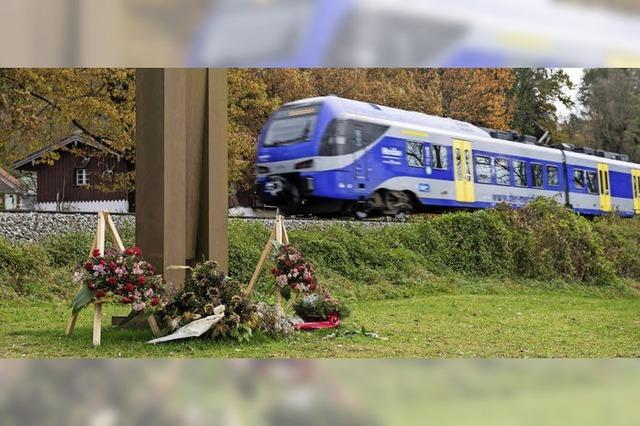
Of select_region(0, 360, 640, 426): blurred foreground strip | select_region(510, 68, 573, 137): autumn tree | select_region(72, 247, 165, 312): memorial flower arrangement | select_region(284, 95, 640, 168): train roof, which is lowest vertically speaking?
select_region(0, 360, 640, 426): blurred foreground strip

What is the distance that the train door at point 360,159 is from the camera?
35.0 ft

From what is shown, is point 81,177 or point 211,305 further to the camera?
point 81,177

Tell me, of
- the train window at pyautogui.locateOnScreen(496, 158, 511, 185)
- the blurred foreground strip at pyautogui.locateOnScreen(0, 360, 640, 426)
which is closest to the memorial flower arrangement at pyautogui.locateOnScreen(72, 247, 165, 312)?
the blurred foreground strip at pyautogui.locateOnScreen(0, 360, 640, 426)

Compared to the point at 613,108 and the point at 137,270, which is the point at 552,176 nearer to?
the point at 613,108

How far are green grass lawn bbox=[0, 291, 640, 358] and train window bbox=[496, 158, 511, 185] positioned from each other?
2323mm

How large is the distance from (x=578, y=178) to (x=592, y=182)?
10.7 inches

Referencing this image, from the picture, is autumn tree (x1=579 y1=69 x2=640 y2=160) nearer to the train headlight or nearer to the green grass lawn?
the green grass lawn

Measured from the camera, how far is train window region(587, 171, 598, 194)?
1269cm

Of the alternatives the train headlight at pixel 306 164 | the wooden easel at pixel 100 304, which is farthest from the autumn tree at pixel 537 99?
the wooden easel at pixel 100 304

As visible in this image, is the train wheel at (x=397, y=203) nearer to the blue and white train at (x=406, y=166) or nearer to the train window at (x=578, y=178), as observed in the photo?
the blue and white train at (x=406, y=166)

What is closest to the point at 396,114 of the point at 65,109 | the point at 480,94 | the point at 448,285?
the point at 480,94

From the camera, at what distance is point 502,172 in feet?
40.1

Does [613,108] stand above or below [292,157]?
above
